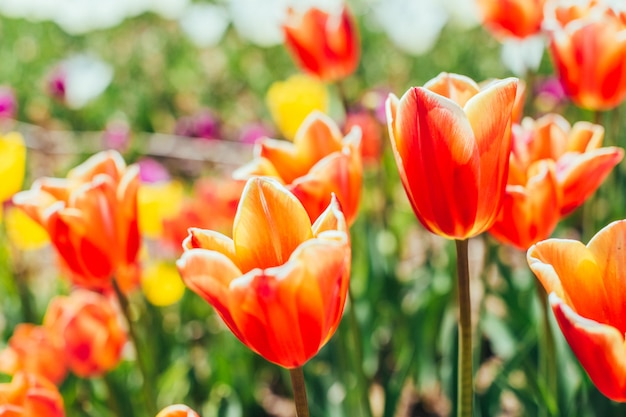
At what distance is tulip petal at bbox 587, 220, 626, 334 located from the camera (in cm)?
73

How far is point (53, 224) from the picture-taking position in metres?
1.13

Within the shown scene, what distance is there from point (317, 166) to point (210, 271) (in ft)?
1.01

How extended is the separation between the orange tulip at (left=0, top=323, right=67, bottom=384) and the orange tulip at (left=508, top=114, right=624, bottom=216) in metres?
0.92

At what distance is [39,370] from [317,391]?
57 cm

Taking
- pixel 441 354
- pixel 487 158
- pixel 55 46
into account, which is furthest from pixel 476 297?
pixel 55 46

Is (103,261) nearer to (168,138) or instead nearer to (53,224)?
(53,224)

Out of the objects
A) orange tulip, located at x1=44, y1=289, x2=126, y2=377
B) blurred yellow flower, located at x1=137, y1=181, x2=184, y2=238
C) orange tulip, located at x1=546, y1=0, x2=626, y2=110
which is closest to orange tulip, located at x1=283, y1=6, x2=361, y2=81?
blurred yellow flower, located at x1=137, y1=181, x2=184, y2=238

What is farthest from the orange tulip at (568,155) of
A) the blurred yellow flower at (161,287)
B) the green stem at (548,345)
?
the blurred yellow flower at (161,287)

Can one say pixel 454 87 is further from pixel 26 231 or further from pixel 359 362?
pixel 26 231

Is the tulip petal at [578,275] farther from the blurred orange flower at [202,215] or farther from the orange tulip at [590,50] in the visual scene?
the blurred orange flower at [202,215]

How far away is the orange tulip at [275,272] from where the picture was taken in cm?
68

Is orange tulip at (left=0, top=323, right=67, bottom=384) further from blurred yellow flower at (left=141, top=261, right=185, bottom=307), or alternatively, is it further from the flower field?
blurred yellow flower at (left=141, top=261, right=185, bottom=307)

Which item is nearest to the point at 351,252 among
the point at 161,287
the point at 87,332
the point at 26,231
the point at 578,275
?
the point at 578,275

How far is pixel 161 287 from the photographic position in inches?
86.0
